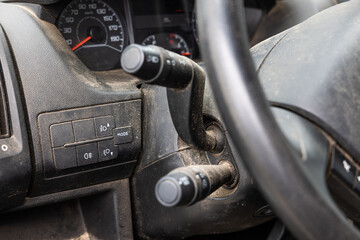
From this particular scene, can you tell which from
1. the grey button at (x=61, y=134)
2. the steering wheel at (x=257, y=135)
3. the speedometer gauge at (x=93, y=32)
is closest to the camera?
the steering wheel at (x=257, y=135)

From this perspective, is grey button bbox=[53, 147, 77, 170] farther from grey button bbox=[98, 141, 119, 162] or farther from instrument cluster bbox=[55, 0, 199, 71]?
instrument cluster bbox=[55, 0, 199, 71]

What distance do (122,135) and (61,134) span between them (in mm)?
120

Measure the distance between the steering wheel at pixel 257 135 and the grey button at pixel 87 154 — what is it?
0.45 meters

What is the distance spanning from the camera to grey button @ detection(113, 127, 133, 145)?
920 mm

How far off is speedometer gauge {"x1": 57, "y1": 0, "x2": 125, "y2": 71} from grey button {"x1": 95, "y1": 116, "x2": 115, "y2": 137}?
22 centimetres

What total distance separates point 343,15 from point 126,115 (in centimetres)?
45

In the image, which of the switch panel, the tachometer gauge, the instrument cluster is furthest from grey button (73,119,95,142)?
the tachometer gauge

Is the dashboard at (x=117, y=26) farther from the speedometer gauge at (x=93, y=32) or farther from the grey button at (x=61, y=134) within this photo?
the grey button at (x=61, y=134)

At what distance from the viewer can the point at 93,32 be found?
109cm

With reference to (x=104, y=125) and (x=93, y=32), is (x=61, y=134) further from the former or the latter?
(x=93, y=32)

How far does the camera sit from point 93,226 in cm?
106

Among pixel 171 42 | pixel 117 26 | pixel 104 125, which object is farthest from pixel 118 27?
pixel 104 125

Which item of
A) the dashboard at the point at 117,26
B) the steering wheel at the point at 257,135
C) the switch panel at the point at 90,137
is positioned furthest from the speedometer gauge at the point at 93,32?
the steering wheel at the point at 257,135

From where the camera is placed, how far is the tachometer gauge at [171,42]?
3.99 ft
